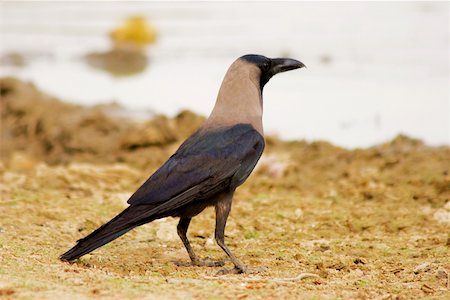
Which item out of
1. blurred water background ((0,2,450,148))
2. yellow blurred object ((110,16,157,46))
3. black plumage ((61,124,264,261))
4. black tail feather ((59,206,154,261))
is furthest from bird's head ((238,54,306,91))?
yellow blurred object ((110,16,157,46))

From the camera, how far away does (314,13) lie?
24.3 metres

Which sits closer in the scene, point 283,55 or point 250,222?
point 250,222

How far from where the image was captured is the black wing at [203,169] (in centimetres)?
642

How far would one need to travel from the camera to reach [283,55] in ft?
58.5

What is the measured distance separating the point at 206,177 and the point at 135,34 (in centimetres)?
1629

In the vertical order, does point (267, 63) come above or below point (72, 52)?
above

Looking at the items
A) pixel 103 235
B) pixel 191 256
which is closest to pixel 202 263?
pixel 191 256

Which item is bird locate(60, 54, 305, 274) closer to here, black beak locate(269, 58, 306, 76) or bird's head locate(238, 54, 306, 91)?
bird's head locate(238, 54, 306, 91)

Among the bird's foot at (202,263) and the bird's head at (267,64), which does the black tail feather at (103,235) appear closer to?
the bird's foot at (202,263)

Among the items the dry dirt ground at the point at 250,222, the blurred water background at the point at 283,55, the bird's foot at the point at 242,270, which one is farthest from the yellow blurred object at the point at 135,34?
the bird's foot at the point at 242,270

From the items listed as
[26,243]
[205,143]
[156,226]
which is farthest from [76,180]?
[205,143]

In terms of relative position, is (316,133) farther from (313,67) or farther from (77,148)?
(313,67)

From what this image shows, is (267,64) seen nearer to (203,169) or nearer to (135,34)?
(203,169)

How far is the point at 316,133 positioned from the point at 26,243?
5835mm
